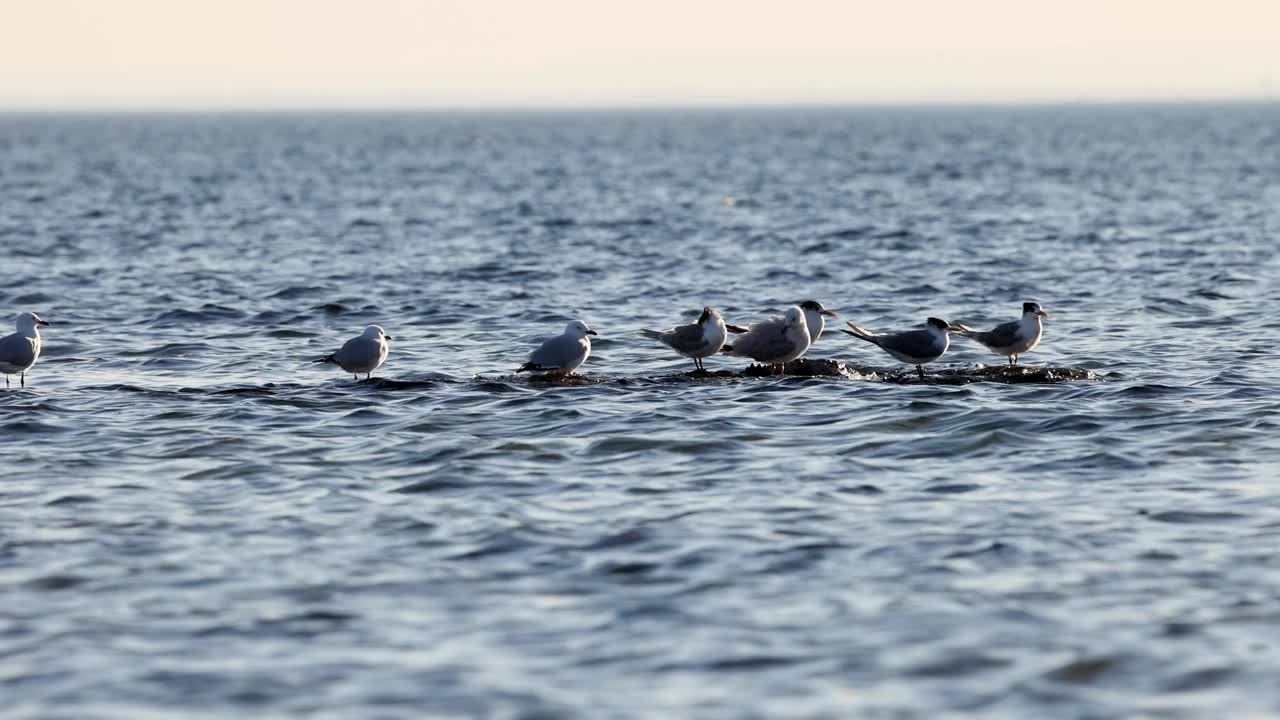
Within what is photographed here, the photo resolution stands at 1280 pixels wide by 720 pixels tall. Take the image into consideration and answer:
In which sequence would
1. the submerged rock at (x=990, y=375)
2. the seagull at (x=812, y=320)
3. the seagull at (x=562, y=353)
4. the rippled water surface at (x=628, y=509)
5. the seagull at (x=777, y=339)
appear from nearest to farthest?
the rippled water surface at (x=628, y=509) < the submerged rock at (x=990, y=375) < the seagull at (x=562, y=353) < the seagull at (x=777, y=339) < the seagull at (x=812, y=320)

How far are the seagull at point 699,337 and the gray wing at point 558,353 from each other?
1.11 meters

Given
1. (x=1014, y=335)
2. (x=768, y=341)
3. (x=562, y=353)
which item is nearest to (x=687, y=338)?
(x=768, y=341)

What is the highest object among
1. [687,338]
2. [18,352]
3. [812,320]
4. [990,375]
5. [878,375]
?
[812,320]

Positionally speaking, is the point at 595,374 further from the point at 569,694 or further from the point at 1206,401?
the point at 569,694

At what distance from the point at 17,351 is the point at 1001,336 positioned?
1154 centimetres

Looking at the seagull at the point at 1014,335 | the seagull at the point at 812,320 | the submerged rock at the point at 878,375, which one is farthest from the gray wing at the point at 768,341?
the seagull at the point at 1014,335

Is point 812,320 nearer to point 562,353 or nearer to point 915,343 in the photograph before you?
point 915,343

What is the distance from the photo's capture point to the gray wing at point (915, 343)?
1847 centimetres

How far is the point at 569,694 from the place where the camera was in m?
8.88

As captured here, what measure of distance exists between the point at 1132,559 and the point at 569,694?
447 cm

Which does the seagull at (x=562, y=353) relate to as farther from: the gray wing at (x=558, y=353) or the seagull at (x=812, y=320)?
the seagull at (x=812, y=320)

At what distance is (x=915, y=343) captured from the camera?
1853 cm

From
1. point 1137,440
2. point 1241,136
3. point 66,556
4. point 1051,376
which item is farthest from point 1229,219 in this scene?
point 1241,136

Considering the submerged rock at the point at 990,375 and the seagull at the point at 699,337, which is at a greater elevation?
the seagull at the point at 699,337
